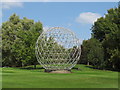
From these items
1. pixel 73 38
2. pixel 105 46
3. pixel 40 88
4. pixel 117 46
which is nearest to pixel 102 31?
pixel 105 46

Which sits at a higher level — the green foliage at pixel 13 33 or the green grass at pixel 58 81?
the green foliage at pixel 13 33

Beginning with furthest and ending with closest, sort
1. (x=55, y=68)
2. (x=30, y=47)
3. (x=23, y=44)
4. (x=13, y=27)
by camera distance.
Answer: (x=13, y=27), (x=23, y=44), (x=30, y=47), (x=55, y=68)

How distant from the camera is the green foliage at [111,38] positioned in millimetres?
37781

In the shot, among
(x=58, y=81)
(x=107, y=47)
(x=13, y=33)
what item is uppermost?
(x=13, y=33)

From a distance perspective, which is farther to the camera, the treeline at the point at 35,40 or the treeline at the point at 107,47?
the treeline at the point at 35,40

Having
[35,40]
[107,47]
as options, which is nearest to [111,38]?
[107,47]

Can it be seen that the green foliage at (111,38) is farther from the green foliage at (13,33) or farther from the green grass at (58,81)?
the green grass at (58,81)

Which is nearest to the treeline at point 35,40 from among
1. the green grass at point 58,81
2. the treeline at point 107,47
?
the treeline at point 107,47

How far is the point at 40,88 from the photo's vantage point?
1308 centimetres

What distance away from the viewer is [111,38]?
1547 inches

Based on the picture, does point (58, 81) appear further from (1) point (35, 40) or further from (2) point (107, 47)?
(2) point (107, 47)

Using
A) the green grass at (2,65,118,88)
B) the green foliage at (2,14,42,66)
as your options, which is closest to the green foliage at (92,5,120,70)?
the green foliage at (2,14,42,66)

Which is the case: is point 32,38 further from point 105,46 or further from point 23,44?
point 105,46

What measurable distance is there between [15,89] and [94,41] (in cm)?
3942
